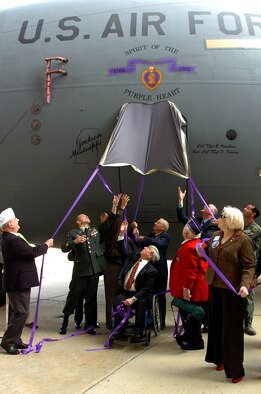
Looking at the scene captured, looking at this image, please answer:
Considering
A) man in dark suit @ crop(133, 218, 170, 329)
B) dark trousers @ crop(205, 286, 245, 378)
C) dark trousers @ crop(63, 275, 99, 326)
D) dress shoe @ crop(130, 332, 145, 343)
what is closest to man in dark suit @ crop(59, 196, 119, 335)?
dark trousers @ crop(63, 275, 99, 326)

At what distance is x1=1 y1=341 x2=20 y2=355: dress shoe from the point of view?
5.02 metres

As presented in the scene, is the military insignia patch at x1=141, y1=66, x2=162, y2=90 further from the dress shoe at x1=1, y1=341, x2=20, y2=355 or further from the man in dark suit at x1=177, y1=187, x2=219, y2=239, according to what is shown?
the dress shoe at x1=1, y1=341, x2=20, y2=355

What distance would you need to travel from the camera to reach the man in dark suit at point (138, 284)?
528 cm

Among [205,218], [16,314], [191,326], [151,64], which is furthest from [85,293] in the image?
[151,64]

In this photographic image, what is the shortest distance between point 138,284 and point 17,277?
4.58ft

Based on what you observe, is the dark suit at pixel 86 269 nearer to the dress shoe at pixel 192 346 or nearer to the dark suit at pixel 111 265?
the dark suit at pixel 111 265

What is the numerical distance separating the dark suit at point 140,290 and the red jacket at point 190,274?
33cm

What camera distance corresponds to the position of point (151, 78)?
20.0 feet

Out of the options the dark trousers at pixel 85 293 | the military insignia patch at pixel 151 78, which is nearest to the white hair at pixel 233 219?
Result: the dark trousers at pixel 85 293

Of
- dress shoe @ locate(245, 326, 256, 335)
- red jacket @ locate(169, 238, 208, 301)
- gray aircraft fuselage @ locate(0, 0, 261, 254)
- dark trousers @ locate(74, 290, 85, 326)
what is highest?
gray aircraft fuselage @ locate(0, 0, 261, 254)

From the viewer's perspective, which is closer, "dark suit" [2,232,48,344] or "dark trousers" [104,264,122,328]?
"dark suit" [2,232,48,344]

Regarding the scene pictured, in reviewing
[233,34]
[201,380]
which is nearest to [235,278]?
[201,380]

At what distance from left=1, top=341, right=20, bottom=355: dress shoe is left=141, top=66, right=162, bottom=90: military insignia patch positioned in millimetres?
3611

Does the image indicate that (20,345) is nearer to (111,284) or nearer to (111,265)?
(111,284)
